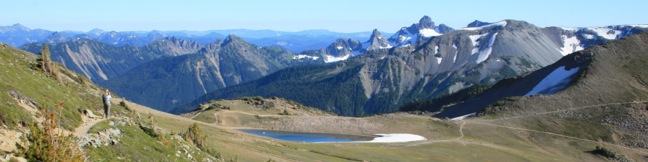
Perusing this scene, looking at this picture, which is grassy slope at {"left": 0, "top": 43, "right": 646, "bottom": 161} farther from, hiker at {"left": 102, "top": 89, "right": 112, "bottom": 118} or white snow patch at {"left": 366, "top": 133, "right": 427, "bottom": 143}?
white snow patch at {"left": 366, "top": 133, "right": 427, "bottom": 143}

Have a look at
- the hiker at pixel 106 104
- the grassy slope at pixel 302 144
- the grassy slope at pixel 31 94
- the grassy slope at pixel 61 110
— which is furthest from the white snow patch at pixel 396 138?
Answer: the hiker at pixel 106 104

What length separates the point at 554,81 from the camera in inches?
7116

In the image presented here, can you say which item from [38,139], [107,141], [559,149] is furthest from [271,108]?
[38,139]

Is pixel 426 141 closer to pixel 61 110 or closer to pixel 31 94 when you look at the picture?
pixel 31 94

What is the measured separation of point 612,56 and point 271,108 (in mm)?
85001

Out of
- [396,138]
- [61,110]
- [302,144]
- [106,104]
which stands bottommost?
[396,138]

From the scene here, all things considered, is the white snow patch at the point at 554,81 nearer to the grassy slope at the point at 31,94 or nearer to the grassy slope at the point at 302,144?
the grassy slope at the point at 302,144

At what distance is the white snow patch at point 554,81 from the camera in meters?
171

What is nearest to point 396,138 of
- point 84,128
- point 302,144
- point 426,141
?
point 426,141

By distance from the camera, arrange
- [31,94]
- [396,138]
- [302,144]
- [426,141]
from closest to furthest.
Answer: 1. [31,94]
2. [302,144]
3. [426,141]
4. [396,138]

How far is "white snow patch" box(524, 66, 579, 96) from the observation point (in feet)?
561

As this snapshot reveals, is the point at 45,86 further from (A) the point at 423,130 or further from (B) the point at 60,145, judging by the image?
(A) the point at 423,130

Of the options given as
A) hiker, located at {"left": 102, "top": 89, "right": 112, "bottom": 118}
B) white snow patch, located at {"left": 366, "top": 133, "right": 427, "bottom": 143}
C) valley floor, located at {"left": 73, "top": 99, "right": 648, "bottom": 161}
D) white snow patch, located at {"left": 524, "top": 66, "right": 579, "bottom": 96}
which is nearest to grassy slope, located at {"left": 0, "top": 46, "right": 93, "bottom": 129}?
hiker, located at {"left": 102, "top": 89, "right": 112, "bottom": 118}

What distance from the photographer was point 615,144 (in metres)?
125
